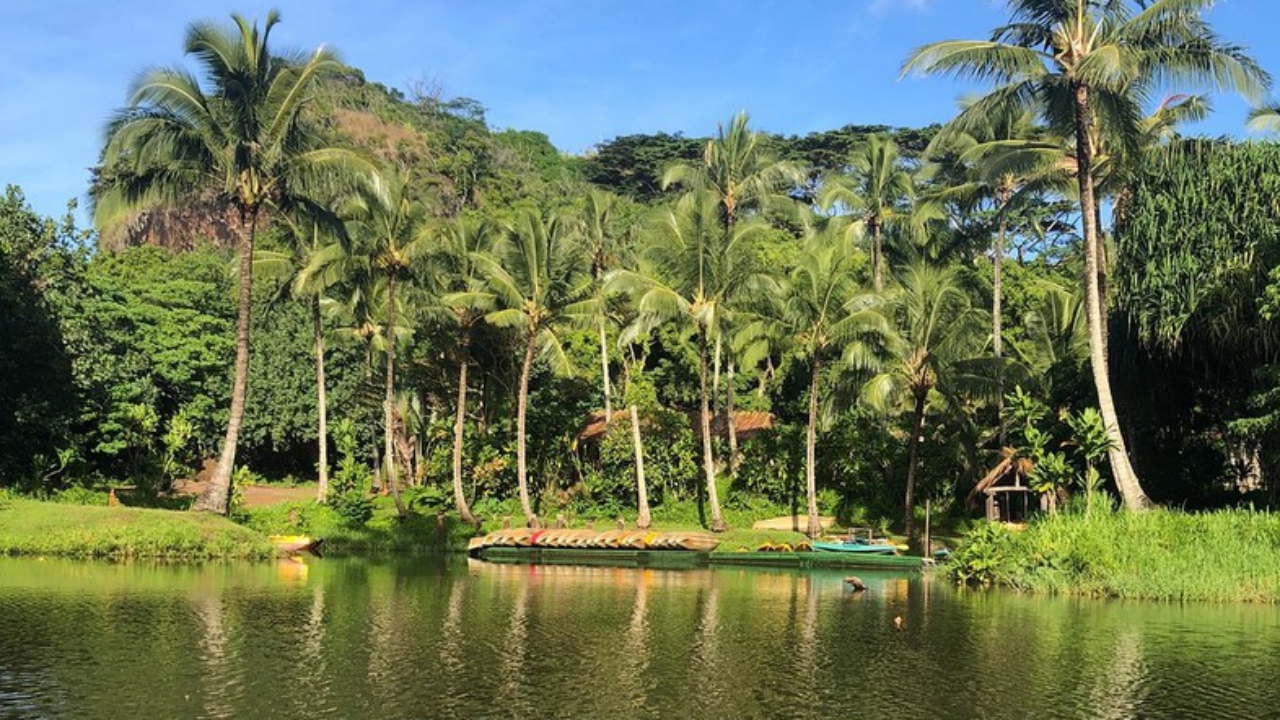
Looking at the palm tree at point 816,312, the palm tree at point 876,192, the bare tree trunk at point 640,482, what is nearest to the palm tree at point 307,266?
the bare tree trunk at point 640,482

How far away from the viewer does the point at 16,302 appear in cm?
3588

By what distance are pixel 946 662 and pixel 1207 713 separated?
12.3ft

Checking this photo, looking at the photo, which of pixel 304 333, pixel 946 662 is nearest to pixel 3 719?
pixel 946 662

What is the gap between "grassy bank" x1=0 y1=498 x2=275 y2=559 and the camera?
92.9 ft

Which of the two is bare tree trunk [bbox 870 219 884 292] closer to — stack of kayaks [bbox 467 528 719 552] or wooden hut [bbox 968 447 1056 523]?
wooden hut [bbox 968 447 1056 523]

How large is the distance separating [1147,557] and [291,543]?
23.7 m

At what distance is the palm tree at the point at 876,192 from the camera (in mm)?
42094

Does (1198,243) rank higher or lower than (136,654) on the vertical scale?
higher

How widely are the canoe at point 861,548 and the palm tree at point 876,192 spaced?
13.0 meters

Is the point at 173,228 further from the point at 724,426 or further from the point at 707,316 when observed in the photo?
the point at 707,316

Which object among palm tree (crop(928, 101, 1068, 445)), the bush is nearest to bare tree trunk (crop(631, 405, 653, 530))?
the bush

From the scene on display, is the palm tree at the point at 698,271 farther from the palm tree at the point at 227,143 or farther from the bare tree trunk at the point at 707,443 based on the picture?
the palm tree at the point at 227,143

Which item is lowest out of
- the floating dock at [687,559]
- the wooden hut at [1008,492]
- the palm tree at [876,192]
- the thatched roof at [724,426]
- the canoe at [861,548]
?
the floating dock at [687,559]

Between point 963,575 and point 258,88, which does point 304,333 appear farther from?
point 963,575
